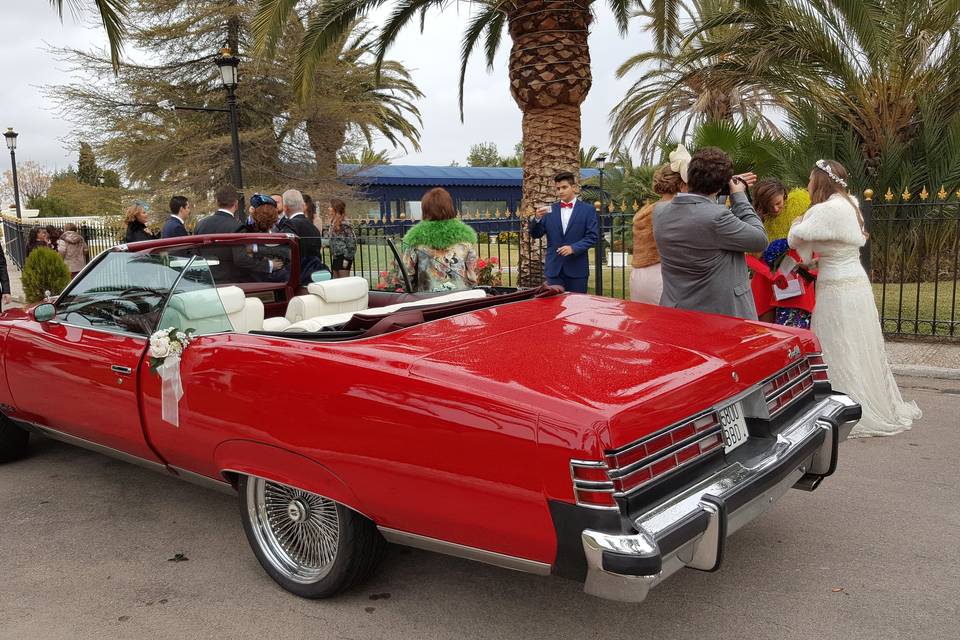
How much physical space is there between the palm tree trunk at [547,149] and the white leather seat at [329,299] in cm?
508

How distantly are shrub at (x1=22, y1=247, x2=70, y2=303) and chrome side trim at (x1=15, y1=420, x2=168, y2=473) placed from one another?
6.91m

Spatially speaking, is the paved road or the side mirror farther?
the side mirror

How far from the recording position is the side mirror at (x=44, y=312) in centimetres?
430

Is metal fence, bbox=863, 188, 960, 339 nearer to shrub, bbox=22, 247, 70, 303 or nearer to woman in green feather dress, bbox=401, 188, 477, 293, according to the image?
woman in green feather dress, bbox=401, 188, 477, 293

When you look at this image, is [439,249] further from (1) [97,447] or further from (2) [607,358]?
(2) [607,358]

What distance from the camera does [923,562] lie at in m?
3.34

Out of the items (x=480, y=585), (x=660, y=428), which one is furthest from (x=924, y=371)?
(x=660, y=428)

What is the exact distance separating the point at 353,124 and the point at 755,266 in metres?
24.5

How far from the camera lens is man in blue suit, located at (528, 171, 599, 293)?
7.18m

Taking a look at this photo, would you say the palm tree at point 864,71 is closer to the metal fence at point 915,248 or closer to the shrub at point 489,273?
the metal fence at point 915,248

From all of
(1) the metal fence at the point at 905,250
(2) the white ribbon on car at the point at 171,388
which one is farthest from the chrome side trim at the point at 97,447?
(1) the metal fence at the point at 905,250

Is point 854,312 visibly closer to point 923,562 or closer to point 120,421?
point 923,562

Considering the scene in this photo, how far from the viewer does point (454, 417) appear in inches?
99.2

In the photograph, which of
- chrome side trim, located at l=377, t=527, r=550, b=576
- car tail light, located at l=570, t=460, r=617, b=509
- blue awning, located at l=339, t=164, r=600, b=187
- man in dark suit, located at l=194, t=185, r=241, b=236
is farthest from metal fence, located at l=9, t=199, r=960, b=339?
blue awning, located at l=339, t=164, r=600, b=187
